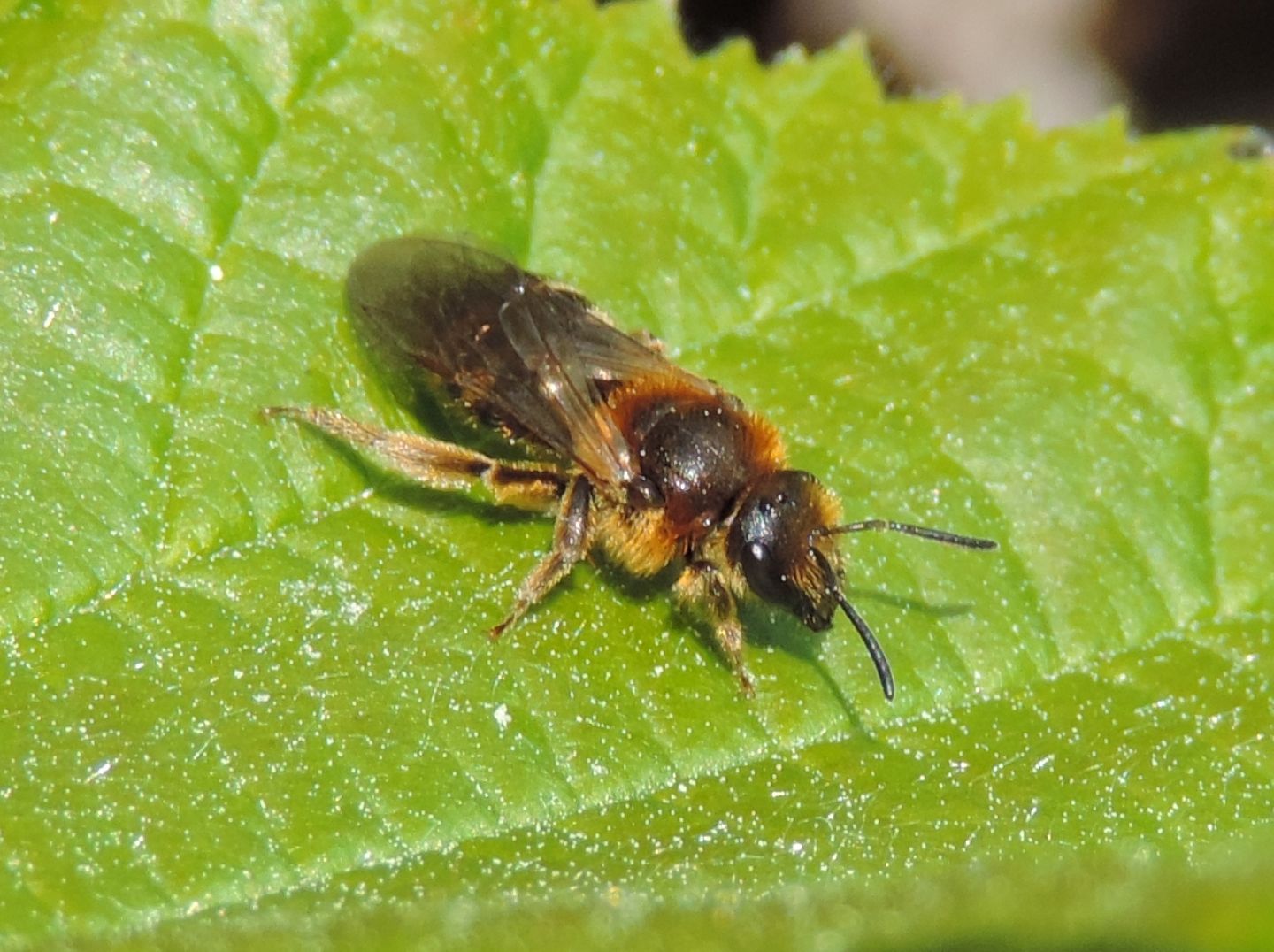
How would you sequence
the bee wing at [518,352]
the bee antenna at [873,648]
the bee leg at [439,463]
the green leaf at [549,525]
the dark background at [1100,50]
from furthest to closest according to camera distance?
the dark background at [1100,50], the bee wing at [518,352], the bee leg at [439,463], the bee antenna at [873,648], the green leaf at [549,525]

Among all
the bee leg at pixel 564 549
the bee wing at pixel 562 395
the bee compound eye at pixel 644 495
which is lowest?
the bee leg at pixel 564 549

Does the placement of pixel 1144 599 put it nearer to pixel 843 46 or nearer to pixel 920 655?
pixel 920 655

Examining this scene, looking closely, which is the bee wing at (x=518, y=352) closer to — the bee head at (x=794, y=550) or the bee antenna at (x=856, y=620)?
the bee head at (x=794, y=550)

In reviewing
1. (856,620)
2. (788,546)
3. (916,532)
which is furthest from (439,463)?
(916,532)

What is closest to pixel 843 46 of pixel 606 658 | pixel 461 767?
pixel 606 658

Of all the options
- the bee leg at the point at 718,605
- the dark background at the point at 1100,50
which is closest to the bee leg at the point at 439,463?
the bee leg at the point at 718,605

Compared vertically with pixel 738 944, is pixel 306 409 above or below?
above
